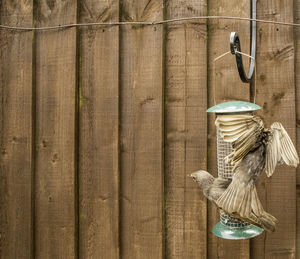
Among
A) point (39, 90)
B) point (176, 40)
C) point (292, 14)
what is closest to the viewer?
point (292, 14)

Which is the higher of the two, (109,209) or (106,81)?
(106,81)

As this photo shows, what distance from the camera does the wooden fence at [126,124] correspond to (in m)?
1.65

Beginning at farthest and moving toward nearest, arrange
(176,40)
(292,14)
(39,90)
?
(39,90)
(176,40)
(292,14)

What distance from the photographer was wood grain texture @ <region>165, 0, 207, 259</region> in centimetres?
170

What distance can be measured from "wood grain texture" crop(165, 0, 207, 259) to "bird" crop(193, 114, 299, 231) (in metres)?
0.49

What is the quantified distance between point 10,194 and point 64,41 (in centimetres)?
89

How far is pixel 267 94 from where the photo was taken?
1.64 m

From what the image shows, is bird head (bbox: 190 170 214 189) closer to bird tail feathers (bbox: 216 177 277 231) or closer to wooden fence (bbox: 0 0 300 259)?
bird tail feathers (bbox: 216 177 277 231)

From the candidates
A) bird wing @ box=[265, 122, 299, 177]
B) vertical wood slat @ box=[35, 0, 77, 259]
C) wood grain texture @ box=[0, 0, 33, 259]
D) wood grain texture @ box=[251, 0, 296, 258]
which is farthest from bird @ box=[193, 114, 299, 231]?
wood grain texture @ box=[0, 0, 33, 259]

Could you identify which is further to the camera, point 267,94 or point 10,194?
point 10,194

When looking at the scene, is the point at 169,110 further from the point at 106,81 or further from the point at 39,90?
the point at 39,90

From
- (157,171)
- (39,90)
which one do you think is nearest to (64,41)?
(39,90)

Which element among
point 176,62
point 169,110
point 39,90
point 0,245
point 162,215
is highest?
point 176,62

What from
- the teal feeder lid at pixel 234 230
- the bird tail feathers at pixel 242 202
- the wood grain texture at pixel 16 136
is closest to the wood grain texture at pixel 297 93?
the teal feeder lid at pixel 234 230
